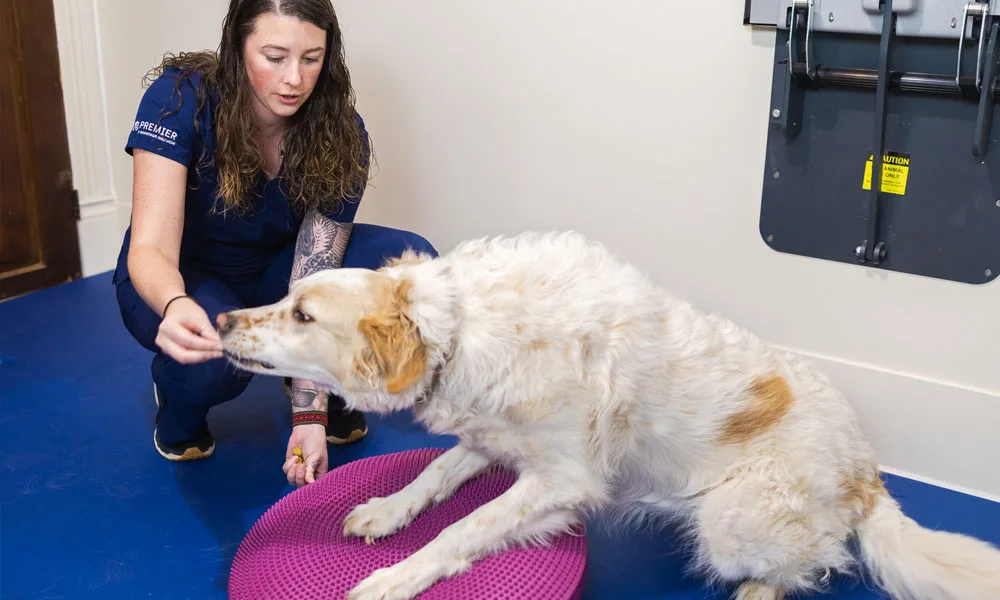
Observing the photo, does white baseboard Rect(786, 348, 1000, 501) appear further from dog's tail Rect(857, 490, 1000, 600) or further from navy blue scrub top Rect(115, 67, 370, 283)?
navy blue scrub top Rect(115, 67, 370, 283)

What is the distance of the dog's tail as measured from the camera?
1.62 m

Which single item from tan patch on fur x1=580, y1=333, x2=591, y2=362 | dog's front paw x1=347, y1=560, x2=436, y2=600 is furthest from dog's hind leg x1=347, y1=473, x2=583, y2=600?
tan patch on fur x1=580, y1=333, x2=591, y2=362

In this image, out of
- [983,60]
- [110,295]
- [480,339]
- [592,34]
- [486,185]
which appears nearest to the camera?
[480,339]

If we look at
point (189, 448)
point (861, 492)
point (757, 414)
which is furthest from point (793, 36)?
point (189, 448)

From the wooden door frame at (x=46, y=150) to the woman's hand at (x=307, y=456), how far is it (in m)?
1.76

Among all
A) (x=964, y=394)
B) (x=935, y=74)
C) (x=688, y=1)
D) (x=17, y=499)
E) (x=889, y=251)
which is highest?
(x=688, y=1)

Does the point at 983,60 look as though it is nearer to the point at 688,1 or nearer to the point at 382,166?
the point at 688,1

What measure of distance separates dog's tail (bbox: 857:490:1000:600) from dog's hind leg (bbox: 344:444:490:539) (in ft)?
2.60

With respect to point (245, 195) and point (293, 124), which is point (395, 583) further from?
point (293, 124)

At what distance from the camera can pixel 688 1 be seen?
2.40 m

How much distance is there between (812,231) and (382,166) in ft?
4.59

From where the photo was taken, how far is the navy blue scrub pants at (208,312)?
216cm

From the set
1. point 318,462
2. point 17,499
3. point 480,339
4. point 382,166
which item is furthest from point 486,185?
point 17,499

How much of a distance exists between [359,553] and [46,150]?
2326 mm
